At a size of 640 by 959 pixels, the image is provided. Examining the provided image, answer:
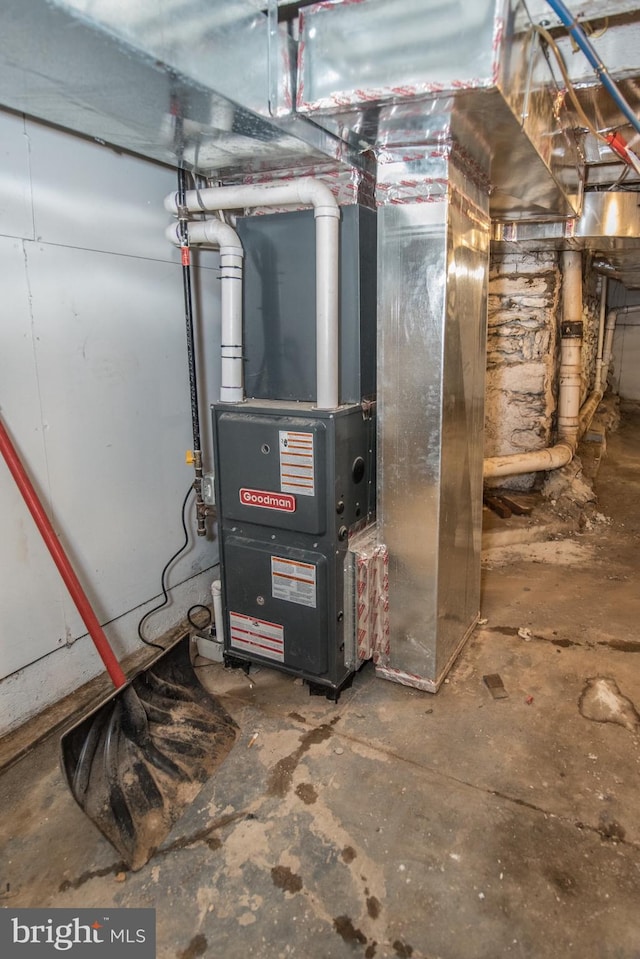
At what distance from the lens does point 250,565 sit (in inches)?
81.4

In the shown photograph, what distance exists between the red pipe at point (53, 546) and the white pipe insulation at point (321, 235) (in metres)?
0.94

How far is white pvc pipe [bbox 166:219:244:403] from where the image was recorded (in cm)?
194

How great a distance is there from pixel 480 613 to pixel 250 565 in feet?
3.92

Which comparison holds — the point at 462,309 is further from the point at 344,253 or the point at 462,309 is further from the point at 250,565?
the point at 250,565

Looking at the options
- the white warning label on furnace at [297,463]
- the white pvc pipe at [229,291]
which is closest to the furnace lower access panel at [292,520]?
the white warning label on furnace at [297,463]

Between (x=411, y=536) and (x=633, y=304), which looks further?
(x=633, y=304)

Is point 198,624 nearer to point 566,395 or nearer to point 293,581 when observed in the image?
point 293,581

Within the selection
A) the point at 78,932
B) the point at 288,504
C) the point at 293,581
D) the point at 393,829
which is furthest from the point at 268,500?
the point at 78,932

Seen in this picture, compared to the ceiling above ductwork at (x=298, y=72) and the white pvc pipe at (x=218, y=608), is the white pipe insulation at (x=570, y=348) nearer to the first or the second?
the ceiling above ductwork at (x=298, y=72)

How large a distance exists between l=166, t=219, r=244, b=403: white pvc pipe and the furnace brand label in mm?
348

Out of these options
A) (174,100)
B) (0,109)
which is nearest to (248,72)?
(174,100)

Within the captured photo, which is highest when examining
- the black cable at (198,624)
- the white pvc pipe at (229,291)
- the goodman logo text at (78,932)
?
the white pvc pipe at (229,291)

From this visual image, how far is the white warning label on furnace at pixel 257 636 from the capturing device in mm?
2072

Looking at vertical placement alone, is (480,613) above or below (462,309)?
below
